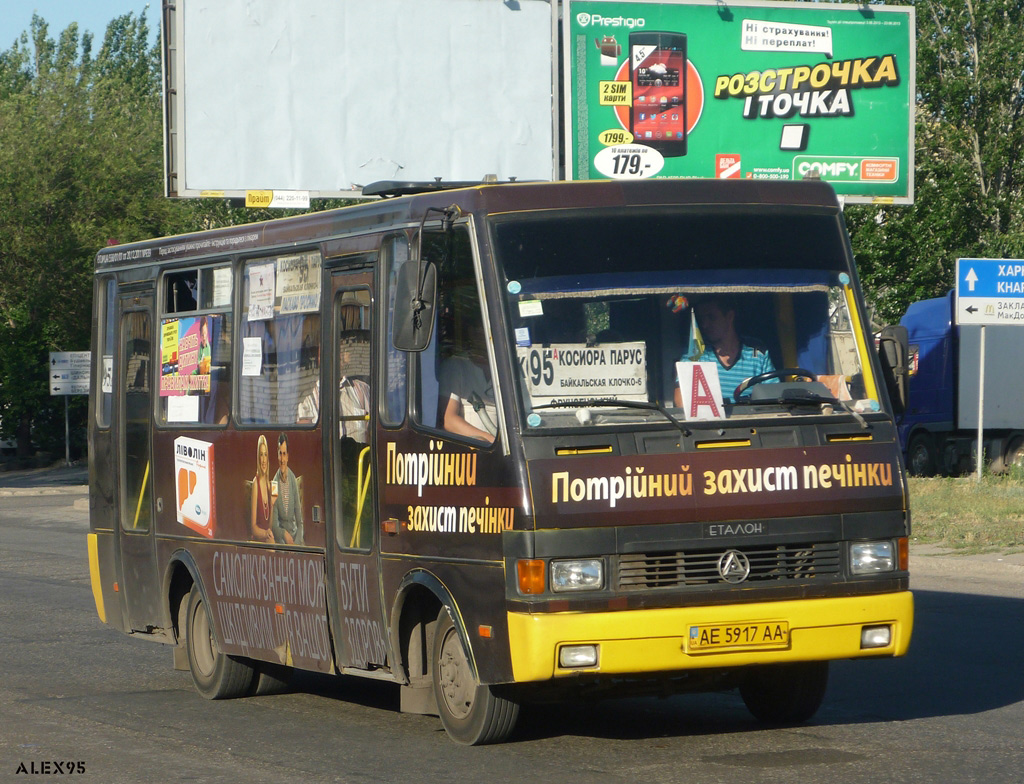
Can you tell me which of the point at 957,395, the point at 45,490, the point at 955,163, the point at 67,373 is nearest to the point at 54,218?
the point at 67,373

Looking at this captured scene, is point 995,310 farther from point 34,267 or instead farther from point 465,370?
point 34,267

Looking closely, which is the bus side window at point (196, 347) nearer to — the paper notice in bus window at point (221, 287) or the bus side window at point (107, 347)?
the paper notice in bus window at point (221, 287)

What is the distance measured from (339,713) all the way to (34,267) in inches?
1491

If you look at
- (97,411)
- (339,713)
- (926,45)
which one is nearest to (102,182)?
(926,45)

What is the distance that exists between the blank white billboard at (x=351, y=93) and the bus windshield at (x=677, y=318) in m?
15.5

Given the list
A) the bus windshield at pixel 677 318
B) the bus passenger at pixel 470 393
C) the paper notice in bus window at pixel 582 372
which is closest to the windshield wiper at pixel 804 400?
the bus windshield at pixel 677 318

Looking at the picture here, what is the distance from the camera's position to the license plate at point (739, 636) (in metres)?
7.02

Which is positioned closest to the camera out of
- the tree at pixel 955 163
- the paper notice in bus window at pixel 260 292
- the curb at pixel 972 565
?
the paper notice in bus window at pixel 260 292

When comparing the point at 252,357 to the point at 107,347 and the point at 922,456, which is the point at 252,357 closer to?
the point at 107,347

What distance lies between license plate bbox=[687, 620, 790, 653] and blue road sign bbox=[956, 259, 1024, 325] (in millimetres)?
14751

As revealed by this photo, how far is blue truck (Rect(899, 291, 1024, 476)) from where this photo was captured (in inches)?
1159

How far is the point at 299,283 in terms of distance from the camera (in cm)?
898

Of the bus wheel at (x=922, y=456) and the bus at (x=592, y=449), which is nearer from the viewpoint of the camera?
the bus at (x=592, y=449)

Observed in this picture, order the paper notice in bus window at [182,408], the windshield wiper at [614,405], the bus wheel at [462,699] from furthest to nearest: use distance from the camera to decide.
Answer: the paper notice in bus window at [182,408] < the bus wheel at [462,699] < the windshield wiper at [614,405]
